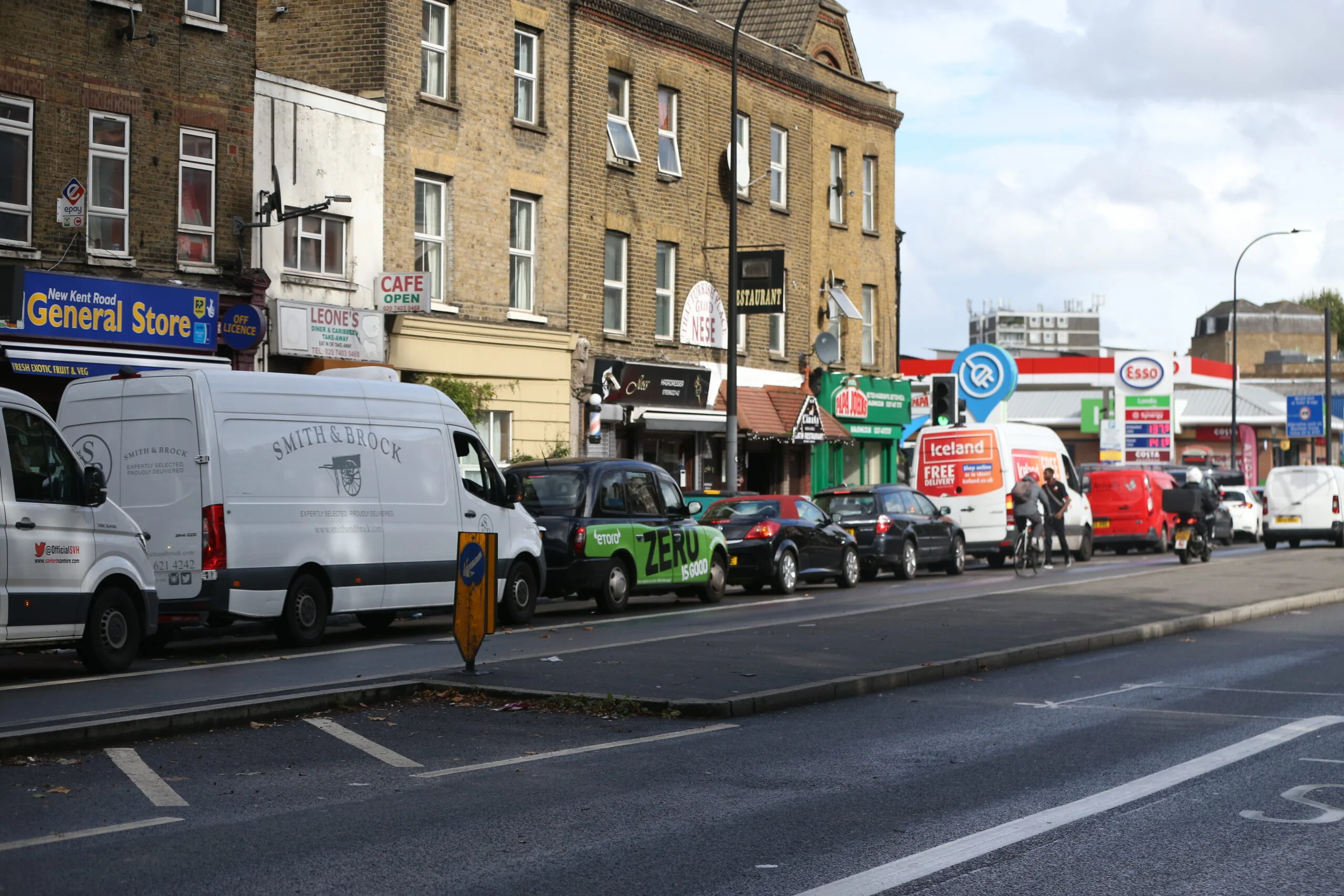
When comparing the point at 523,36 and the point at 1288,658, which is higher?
the point at 523,36

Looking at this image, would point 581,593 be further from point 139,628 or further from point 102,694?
point 102,694

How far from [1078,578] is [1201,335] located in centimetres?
11995

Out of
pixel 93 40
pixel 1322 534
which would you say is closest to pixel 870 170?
pixel 1322 534

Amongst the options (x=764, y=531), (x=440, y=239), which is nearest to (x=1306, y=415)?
(x=440, y=239)

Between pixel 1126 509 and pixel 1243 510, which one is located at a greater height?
pixel 1126 509

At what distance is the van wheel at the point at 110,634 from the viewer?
13.3 meters

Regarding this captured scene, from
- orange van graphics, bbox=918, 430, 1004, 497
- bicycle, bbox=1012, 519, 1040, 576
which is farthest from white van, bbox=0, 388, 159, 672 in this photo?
orange van graphics, bbox=918, 430, 1004, 497

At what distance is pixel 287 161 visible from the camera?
2578 centimetres

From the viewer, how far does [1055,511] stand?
31062 millimetres

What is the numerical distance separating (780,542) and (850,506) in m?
4.35

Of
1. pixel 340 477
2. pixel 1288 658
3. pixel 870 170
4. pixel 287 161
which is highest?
pixel 870 170

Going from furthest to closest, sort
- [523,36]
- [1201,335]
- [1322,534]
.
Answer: [1201,335], [1322,534], [523,36]

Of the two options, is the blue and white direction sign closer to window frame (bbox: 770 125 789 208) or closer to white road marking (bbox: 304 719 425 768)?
window frame (bbox: 770 125 789 208)

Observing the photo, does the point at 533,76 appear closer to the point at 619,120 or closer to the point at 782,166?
the point at 619,120
